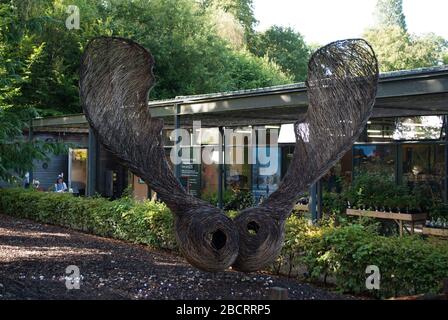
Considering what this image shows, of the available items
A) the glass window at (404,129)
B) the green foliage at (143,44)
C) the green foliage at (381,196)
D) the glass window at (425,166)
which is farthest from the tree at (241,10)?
the green foliage at (381,196)

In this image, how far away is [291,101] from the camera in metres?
10.8

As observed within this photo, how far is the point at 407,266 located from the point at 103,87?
14.2 ft

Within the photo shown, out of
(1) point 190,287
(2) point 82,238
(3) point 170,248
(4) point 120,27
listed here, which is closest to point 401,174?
(3) point 170,248

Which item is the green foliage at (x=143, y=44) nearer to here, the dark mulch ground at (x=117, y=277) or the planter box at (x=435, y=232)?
the dark mulch ground at (x=117, y=277)

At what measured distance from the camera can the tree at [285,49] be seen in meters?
43.9

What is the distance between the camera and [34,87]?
2417cm

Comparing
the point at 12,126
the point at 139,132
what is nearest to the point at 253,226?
the point at 139,132

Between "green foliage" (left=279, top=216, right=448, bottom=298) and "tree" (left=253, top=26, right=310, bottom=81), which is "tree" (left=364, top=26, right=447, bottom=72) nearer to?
"tree" (left=253, top=26, right=310, bottom=81)

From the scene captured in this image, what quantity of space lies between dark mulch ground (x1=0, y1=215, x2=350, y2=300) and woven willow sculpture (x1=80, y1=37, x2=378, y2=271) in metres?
0.45

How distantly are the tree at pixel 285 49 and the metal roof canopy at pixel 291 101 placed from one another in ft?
92.4

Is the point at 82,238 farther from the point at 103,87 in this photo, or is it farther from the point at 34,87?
the point at 34,87

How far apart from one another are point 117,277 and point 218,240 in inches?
67.4

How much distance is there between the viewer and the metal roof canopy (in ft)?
28.5

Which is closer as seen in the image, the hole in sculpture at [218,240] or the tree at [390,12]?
the hole in sculpture at [218,240]
